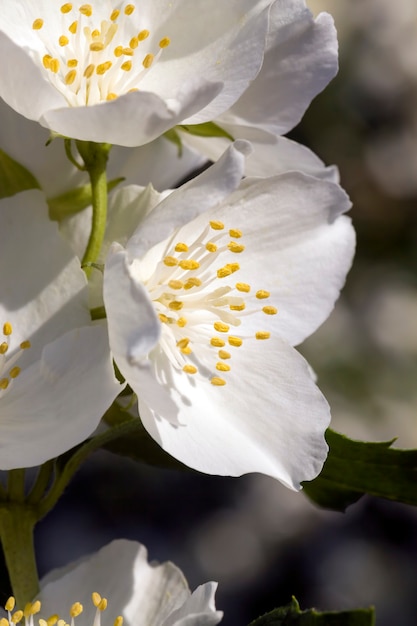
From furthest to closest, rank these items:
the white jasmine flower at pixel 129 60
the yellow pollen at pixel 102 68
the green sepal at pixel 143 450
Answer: the green sepal at pixel 143 450 < the yellow pollen at pixel 102 68 < the white jasmine flower at pixel 129 60

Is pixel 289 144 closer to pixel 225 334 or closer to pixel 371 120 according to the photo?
pixel 225 334

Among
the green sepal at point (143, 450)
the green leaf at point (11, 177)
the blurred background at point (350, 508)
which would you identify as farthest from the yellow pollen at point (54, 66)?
the blurred background at point (350, 508)

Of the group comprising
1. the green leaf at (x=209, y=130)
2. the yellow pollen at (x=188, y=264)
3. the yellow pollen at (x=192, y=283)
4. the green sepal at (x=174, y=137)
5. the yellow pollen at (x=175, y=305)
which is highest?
the green leaf at (x=209, y=130)

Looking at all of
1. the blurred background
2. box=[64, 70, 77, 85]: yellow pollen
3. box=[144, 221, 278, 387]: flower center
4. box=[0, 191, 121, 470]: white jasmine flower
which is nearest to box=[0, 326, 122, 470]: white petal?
box=[0, 191, 121, 470]: white jasmine flower

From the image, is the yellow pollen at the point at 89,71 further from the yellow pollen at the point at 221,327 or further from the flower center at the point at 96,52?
the yellow pollen at the point at 221,327

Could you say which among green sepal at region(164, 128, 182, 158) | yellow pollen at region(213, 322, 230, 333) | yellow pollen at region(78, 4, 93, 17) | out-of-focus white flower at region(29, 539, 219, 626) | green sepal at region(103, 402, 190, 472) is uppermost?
yellow pollen at region(78, 4, 93, 17)

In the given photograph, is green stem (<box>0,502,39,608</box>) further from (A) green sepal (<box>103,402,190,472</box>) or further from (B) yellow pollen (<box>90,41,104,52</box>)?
(B) yellow pollen (<box>90,41,104,52</box>)
